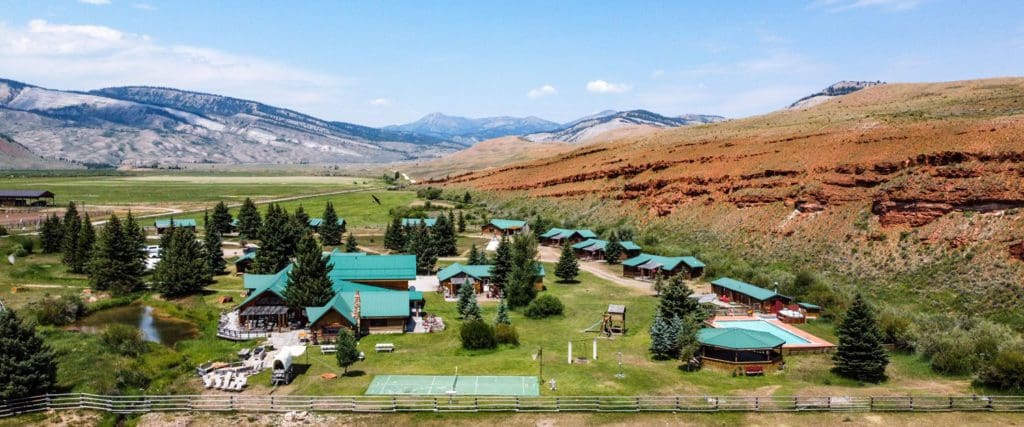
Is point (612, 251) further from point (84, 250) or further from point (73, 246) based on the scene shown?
point (73, 246)

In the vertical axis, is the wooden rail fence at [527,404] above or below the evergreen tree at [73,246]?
below

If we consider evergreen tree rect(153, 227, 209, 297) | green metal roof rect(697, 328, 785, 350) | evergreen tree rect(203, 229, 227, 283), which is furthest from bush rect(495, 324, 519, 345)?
evergreen tree rect(203, 229, 227, 283)

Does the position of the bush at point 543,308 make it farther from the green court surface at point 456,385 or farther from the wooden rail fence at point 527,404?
the wooden rail fence at point 527,404

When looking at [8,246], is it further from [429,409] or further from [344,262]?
[429,409]

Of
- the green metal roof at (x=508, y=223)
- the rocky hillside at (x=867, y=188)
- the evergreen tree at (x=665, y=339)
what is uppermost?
the rocky hillside at (x=867, y=188)

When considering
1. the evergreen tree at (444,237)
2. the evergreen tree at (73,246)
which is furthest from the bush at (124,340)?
the evergreen tree at (444,237)
